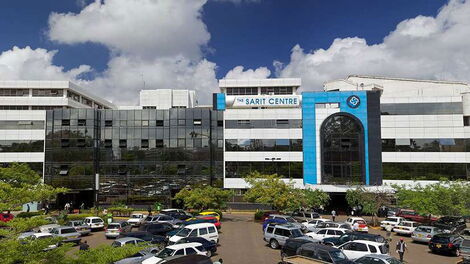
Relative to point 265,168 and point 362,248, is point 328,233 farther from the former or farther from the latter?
point 265,168

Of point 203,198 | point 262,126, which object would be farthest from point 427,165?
point 203,198

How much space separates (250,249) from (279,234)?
263 centimetres

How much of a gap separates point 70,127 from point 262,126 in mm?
32075

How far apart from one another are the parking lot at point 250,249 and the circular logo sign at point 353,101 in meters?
21.7

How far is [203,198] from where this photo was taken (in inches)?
1713

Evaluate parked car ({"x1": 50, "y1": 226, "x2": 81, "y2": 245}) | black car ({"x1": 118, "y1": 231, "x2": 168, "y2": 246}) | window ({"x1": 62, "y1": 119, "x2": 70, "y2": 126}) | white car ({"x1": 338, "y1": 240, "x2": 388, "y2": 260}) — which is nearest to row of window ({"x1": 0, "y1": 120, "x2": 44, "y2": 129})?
window ({"x1": 62, "y1": 119, "x2": 70, "y2": 126})

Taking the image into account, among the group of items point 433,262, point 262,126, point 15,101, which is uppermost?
point 15,101

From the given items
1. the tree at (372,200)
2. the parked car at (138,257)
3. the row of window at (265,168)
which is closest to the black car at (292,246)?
the parked car at (138,257)

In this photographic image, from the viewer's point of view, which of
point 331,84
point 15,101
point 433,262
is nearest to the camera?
point 433,262

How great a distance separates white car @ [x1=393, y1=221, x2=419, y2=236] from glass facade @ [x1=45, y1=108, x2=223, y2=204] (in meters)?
28.4

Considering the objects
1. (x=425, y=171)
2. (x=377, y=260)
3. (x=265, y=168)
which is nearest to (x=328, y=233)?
(x=377, y=260)

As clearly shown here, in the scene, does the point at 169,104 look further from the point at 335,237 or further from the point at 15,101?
the point at 335,237

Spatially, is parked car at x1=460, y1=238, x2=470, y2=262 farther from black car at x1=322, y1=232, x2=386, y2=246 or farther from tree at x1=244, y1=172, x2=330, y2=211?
tree at x1=244, y1=172, x2=330, y2=211

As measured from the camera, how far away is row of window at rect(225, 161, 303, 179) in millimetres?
54094
